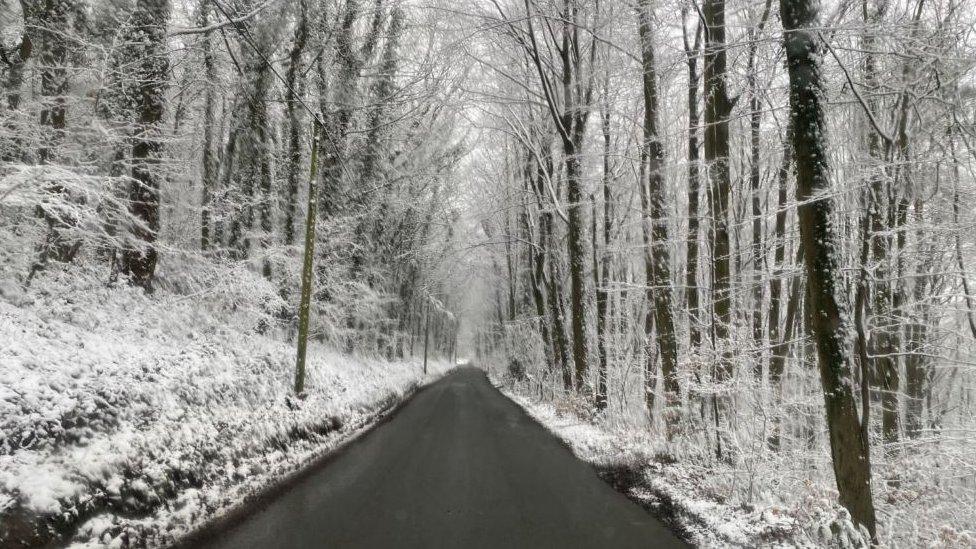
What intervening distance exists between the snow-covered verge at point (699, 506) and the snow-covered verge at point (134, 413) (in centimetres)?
530

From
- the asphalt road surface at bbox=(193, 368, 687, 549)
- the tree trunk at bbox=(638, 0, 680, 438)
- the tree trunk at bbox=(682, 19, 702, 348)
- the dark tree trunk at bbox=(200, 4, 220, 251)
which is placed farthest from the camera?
the dark tree trunk at bbox=(200, 4, 220, 251)

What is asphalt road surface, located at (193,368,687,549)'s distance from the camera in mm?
5305

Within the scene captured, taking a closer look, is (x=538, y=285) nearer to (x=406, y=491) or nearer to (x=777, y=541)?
(x=406, y=491)

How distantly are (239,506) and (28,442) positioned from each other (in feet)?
7.23

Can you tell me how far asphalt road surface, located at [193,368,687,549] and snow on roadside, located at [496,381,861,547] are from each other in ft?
1.18

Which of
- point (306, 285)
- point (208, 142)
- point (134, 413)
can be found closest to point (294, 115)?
point (306, 285)

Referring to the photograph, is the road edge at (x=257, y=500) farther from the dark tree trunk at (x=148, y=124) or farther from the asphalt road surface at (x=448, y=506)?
the dark tree trunk at (x=148, y=124)

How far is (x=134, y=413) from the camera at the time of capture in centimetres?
657

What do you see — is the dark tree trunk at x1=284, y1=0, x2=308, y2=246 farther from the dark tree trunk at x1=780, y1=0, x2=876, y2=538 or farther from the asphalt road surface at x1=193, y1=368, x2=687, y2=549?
the dark tree trunk at x1=780, y1=0, x2=876, y2=538

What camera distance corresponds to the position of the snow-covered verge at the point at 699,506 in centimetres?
517

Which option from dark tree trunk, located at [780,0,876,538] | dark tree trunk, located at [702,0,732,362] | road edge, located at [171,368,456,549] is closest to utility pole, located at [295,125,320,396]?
road edge, located at [171,368,456,549]

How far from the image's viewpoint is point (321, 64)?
1859 centimetres

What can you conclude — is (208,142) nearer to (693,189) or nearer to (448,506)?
(693,189)

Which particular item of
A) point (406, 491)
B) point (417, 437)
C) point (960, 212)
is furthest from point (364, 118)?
point (960, 212)
